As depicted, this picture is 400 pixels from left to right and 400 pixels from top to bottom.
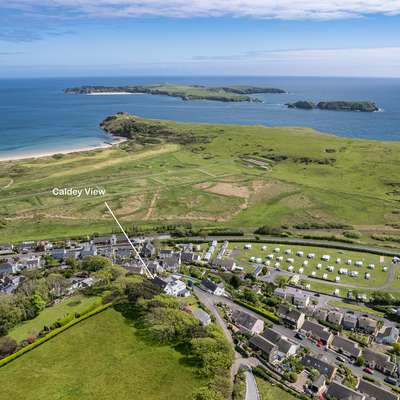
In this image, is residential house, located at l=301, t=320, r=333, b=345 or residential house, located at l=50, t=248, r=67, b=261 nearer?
residential house, located at l=301, t=320, r=333, b=345

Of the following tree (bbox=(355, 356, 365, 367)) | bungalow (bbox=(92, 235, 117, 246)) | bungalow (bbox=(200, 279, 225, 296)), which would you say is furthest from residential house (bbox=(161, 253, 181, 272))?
tree (bbox=(355, 356, 365, 367))

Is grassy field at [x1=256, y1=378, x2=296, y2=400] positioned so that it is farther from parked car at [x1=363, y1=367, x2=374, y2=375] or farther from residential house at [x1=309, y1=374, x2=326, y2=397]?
parked car at [x1=363, y1=367, x2=374, y2=375]

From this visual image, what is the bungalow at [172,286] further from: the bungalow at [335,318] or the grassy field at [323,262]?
the bungalow at [335,318]

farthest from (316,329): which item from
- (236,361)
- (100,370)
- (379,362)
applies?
(100,370)

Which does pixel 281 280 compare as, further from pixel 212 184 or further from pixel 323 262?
pixel 212 184

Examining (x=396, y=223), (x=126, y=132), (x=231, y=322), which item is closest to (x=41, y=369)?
(x=231, y=322)
